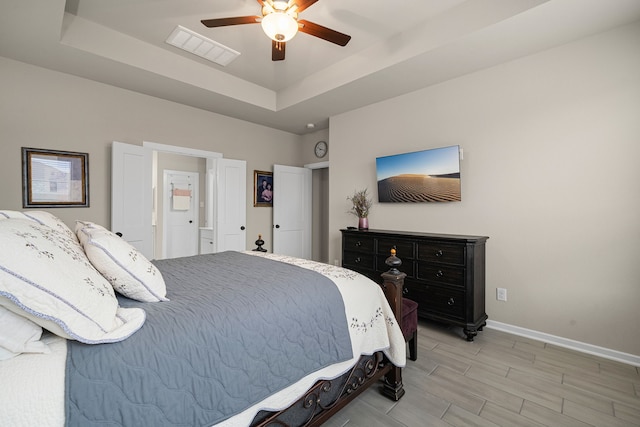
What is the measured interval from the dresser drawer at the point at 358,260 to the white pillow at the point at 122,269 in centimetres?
254

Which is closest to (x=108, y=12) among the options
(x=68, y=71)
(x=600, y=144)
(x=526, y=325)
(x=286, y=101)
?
(x=68, y=71)

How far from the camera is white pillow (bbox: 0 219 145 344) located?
0.81m

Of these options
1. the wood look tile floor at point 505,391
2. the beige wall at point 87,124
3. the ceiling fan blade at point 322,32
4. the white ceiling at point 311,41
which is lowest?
the wood look tile floor at point 505,391

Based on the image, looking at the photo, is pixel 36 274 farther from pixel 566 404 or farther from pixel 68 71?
pixel 68 71

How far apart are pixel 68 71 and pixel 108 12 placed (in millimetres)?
1040

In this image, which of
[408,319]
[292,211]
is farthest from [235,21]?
[292,211]

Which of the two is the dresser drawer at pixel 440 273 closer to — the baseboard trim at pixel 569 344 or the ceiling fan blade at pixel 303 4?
the baseboard trim at pixel 569 344

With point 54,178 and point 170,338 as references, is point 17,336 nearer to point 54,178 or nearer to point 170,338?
point 170,338

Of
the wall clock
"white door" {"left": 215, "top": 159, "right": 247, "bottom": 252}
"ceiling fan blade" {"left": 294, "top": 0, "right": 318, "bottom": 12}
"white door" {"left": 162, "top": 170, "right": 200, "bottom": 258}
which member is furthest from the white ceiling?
"white door" {"left": 162, "top": 170, "right": 200, "bottom": 258}

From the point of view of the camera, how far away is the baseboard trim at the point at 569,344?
2.35 m

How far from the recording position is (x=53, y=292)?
86 centimetres

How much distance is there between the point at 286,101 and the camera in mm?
4168

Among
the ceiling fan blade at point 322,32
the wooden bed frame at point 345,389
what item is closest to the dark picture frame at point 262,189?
the ceiling fan blade at point 322,32

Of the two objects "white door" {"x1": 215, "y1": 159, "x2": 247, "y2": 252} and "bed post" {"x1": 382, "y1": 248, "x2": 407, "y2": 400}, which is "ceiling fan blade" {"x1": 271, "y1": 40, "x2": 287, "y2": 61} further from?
"white door" {"x1": 215, "y1": 159, "x2": 247, "y2": 252}
